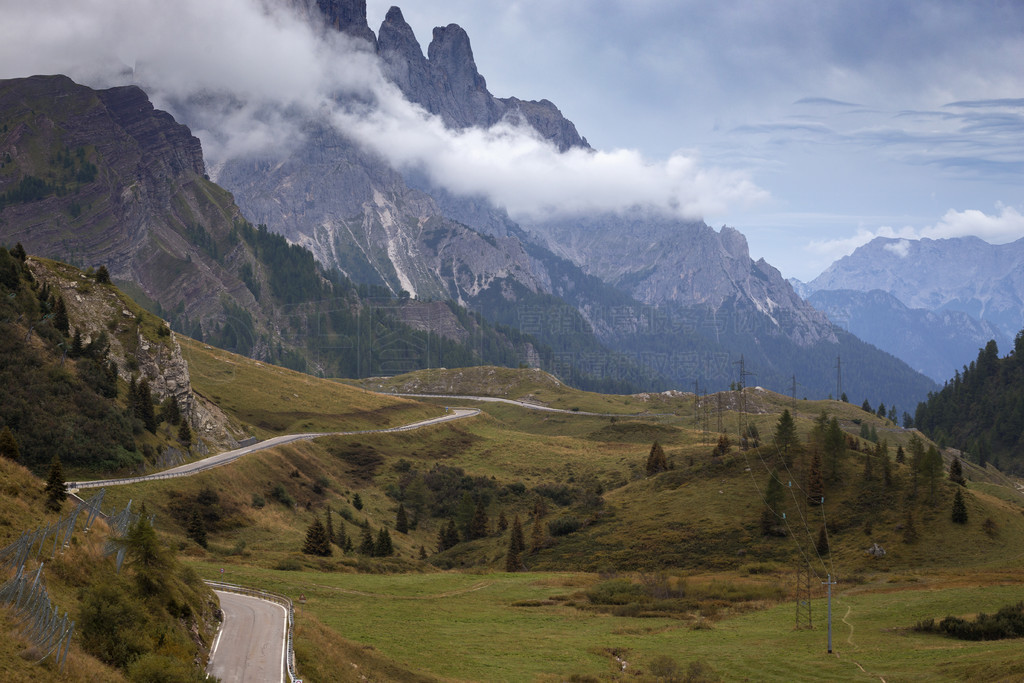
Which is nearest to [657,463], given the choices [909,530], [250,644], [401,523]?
[401,523]

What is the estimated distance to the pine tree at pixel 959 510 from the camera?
238ft

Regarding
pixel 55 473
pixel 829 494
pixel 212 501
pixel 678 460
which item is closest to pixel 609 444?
pixel 678 460

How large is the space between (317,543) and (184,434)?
36.2 m

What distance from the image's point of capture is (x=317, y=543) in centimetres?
7781

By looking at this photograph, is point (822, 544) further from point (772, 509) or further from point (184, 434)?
point (184, 434)

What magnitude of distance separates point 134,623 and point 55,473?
11.5 meters

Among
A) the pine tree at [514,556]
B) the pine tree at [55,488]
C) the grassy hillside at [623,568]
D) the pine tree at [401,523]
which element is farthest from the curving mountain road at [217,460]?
the pine tree at [514,556]

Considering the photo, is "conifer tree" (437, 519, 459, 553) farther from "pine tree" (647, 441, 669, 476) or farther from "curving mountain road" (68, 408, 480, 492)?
"pine tree" (647, 441, 669, 476)

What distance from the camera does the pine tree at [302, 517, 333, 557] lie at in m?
77.4

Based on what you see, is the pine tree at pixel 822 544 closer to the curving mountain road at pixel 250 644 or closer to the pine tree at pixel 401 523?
the curving mountain road at pixel 250 644

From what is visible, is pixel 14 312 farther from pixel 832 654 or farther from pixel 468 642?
pixel 832 654

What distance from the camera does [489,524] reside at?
4555 inches

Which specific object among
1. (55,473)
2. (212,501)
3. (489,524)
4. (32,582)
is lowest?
(489,524)

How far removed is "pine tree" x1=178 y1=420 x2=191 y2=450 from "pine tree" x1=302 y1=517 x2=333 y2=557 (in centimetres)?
3230
